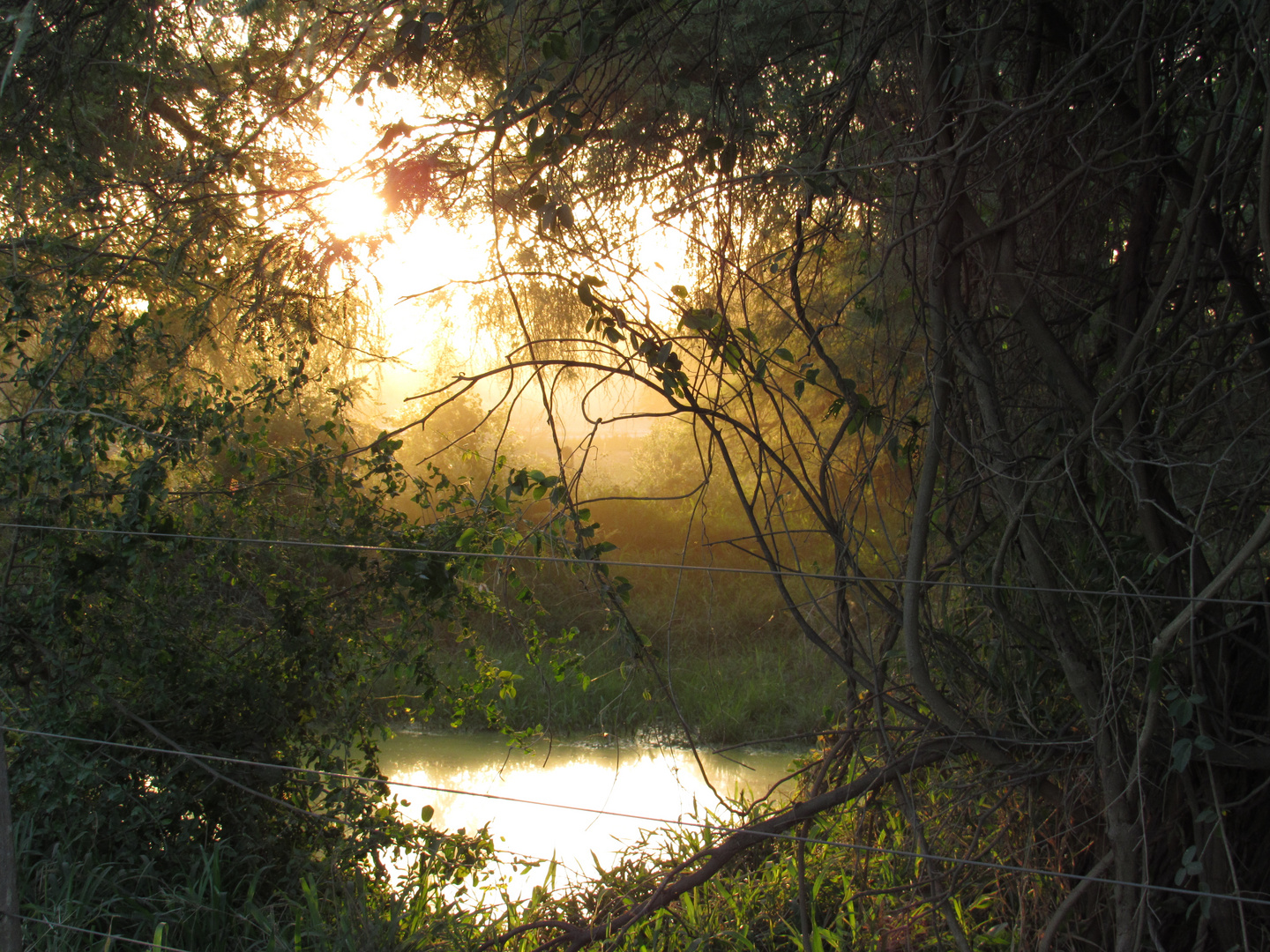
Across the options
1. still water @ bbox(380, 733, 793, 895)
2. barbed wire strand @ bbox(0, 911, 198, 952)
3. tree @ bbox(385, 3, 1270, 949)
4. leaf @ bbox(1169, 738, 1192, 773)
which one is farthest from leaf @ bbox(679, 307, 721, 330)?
still water @ bbox(380, 733, 793, 895)

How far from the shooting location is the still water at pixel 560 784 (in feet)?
13.5

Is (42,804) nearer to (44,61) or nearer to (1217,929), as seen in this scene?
(44,61)

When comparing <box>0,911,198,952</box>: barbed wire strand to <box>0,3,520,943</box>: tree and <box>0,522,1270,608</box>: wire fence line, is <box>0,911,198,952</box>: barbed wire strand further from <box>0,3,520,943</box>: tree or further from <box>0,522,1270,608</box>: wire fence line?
<box>0,522,1270,608</box>: wire fence line

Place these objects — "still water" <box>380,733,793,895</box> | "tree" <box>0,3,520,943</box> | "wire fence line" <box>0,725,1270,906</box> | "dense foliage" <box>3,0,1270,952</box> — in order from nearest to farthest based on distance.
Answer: "wire fence line" <box>0,725,1270,906</box>, "dense foliage" <box>3,0,1270,952</box>, "tree" <box>0,3,520,943</box>, "still water" <box>380,733,793,895</box>

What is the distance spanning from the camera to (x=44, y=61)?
2408 mm

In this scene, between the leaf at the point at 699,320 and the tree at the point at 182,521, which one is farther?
the tree at the point at 182,521

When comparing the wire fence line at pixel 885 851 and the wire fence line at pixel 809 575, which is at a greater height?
the wire fence line at pixel 809 575

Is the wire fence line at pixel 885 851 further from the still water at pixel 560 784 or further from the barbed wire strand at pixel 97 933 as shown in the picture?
the still water at pixel 560 784

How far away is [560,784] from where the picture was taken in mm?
4953

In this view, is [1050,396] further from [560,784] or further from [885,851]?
[560,784]

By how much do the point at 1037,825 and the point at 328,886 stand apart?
6.17 ft

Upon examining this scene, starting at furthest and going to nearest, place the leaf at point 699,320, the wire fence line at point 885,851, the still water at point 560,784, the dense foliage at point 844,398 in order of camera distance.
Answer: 1. the still water at point 560,784
2. the dense foliage at point 844,398
3. the leaf at point 699,320
4. the wire fence line at point 885,851

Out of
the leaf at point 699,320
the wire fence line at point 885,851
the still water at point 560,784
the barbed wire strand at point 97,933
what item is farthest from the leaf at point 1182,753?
the still water at point 560,784

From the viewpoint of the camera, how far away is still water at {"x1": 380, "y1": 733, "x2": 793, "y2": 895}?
4.12 meters
